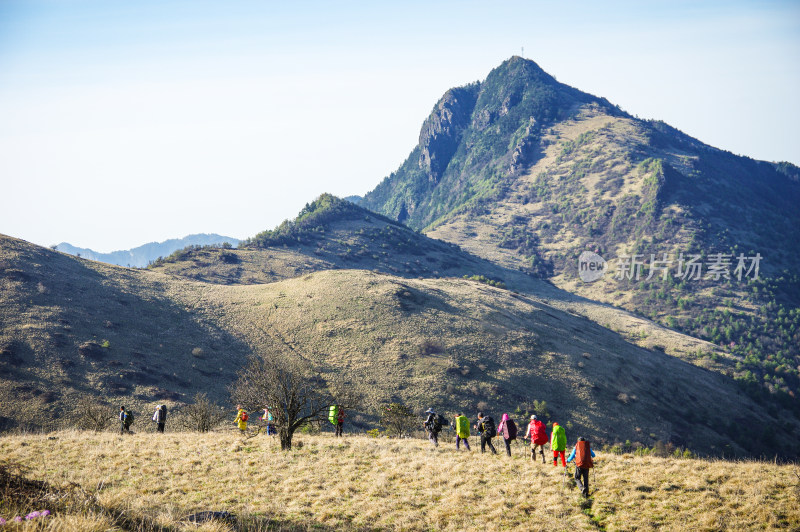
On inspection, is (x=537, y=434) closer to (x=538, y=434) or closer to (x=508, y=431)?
(x=538, y=434)

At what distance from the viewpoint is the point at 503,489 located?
1603 centimetres

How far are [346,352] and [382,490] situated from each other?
133 feet

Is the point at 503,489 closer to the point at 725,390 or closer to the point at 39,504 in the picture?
the point at 39,504

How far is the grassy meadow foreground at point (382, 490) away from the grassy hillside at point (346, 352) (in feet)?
79.8

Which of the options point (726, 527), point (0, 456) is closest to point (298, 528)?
point (726, 527)

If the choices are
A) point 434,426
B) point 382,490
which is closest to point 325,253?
point 434,426

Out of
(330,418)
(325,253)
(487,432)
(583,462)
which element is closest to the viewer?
(583,462)

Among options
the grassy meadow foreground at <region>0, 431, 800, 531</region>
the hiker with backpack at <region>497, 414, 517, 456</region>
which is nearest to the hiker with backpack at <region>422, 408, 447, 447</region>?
the grassy meadow foreground at <region>0, 431, 800, 531</region>

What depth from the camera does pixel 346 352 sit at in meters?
56.1

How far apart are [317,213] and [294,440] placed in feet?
469

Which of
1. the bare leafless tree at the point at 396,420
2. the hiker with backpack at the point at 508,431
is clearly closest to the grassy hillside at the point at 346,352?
the bare leafless tree at the point at 396,420

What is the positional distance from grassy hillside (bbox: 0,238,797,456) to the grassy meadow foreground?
2432 cm

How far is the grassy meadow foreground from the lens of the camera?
42.0 feet

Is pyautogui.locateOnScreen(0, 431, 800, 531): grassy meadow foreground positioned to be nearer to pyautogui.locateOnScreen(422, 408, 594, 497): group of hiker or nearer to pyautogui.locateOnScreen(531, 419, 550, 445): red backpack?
pyautogui.locateOnScreen(422, 408, 594, 497): group of hiker
